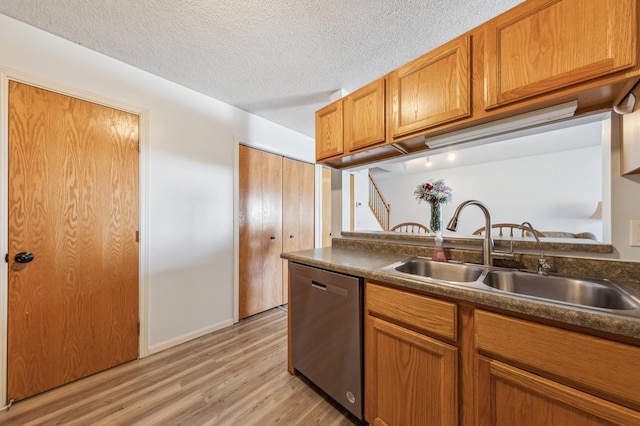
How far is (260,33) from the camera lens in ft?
5.31

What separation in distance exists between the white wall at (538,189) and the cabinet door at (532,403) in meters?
4.26

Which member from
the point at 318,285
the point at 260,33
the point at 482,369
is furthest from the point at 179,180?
the point at 482,369

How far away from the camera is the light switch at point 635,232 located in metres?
1.05

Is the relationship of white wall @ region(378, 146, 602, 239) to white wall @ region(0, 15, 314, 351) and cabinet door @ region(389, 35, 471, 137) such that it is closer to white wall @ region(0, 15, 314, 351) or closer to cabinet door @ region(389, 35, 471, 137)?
cabinet door @ region(389, 35, 471, 137)

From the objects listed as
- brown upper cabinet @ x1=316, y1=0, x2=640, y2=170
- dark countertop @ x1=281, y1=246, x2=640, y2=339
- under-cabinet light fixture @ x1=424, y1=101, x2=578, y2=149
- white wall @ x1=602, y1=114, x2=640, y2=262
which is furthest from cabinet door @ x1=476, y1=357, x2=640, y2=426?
under-cabinet light fixture @ x1=424, y1=101, x2=578, y2=149

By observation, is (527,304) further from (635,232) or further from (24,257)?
(24,257)

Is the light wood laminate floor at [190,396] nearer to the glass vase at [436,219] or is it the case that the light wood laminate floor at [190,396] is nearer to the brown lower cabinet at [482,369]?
the brown lower cabinet at [482,369]

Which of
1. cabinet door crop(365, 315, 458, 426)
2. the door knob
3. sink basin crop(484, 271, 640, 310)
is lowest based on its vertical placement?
cabinet door crop(365, 315, 458, 426)

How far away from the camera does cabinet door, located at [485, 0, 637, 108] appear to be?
86cm

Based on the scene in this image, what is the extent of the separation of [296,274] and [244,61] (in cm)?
175

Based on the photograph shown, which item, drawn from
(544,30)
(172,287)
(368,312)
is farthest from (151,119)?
(544,30)

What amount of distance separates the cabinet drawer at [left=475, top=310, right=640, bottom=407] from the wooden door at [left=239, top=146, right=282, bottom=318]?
2.38 m

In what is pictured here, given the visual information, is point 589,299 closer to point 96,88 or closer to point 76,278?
point 76,278

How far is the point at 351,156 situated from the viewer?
1.89m
